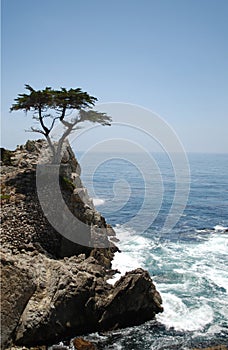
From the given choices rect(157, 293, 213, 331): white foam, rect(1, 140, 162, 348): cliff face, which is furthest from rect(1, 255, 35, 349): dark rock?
rect(157, 293, 213, 331): white foam

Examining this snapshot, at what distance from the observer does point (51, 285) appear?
17.5 metres

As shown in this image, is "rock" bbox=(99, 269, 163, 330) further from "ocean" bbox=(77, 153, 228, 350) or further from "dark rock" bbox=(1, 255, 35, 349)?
"dark rock" bbox=(1, 255, 35, 349)

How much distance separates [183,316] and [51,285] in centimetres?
769

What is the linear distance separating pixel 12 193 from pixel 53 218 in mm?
3664

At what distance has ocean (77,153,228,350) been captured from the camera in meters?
16.5

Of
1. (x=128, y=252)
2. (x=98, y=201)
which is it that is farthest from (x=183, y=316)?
(x=98, y=201)

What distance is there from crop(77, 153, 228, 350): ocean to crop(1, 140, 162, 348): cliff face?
1009mm

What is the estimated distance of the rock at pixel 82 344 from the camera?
597 inches

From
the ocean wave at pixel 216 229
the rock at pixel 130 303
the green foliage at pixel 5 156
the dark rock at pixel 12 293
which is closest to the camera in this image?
the dark rock at pixel 12 293

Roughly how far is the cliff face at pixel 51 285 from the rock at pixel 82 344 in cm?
77

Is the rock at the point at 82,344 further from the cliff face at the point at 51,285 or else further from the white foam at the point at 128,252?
the white foam at the point at 128,252

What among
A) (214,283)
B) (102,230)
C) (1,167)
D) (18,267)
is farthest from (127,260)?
(1,167)

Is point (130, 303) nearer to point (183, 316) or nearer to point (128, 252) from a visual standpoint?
point (183, 316)

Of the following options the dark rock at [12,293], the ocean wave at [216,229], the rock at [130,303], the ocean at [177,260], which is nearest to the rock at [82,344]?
the ocean at [177,260]
